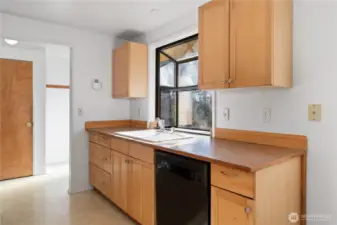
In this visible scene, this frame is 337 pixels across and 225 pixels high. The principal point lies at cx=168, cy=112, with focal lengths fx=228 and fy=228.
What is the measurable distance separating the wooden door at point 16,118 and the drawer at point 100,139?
58.4 inches

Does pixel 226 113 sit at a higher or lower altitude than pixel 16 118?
higher

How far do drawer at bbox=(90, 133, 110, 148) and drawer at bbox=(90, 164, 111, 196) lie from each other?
0.35 meters

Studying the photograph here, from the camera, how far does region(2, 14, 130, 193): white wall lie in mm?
3043

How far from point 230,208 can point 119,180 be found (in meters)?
1.46

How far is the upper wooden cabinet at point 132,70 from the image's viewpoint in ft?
Result: 9.93

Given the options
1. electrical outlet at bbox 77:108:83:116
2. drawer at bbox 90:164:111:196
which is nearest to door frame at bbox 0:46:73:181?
electrical outlet at bbox 77:108:83:116

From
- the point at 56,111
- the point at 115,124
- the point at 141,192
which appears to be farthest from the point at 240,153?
the point at 56,111

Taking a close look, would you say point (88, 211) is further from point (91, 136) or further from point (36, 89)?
point (36, 89)

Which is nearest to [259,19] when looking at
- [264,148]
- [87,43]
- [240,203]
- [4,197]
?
[264,148]

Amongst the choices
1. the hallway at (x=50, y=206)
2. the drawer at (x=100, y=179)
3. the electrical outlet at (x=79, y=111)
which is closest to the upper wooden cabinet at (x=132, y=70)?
the electrical outlet at (x=79, y=111)

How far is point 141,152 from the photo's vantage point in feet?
6.92

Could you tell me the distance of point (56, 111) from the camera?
4.73 m

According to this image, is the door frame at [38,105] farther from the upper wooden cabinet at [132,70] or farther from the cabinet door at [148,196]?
the cabinet door at [148,196]

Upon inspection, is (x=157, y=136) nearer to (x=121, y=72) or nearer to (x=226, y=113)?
(x=226, y=113)
